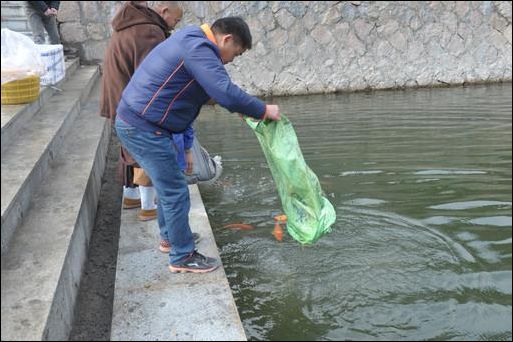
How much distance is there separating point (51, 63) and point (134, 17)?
2660 mm

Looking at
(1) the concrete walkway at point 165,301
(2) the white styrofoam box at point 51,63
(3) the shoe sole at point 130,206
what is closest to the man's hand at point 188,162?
(1) the concrete walkway at point 165,301

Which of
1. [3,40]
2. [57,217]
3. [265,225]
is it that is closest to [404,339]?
[265,225]

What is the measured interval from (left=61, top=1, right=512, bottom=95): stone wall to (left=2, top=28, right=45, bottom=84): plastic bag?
5790 millimetres

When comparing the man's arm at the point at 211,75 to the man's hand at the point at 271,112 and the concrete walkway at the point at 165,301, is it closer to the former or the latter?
the man's hand at the point at 271,112

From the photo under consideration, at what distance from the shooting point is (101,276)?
3.46 meters

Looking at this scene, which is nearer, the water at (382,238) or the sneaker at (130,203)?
the water at (382,238)

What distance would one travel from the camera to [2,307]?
7.98ft

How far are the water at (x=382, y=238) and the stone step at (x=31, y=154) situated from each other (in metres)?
1.44

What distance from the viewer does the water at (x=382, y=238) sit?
3.15 metres

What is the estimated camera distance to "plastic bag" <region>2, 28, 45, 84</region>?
166 inches

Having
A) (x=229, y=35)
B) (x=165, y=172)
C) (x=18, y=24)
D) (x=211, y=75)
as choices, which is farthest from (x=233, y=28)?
(x=18, y=24)

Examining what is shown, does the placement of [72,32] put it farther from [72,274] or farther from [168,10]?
[72,274]

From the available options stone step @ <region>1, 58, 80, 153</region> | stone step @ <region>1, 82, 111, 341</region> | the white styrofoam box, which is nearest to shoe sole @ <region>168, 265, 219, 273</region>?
stone step @ <region>1, 82, 111, 341</region>

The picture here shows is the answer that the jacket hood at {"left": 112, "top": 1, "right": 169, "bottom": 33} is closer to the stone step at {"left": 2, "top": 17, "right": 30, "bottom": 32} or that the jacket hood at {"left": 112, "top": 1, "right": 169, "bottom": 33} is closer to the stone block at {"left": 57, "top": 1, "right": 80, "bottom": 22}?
the stone step at {"left": 2, "top": 17, "right": 30, "bottom": 32}
